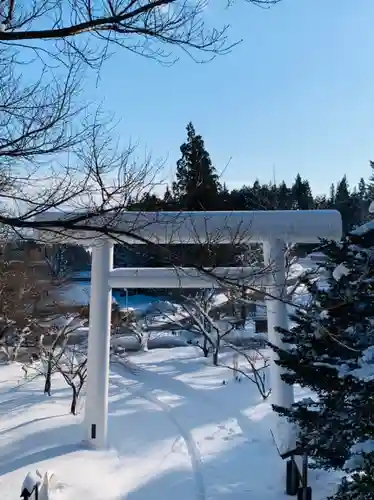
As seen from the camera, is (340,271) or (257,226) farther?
(257,226)

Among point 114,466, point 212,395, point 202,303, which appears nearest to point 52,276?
point 202,303

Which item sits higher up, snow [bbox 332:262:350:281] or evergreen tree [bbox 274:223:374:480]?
snow [bbox 332:262:350:281]

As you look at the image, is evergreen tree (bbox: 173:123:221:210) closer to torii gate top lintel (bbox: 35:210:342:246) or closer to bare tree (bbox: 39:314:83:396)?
torii gate top lintel (bbox: 35:210:342:246)

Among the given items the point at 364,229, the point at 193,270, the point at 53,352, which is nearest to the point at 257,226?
the point at 193,270

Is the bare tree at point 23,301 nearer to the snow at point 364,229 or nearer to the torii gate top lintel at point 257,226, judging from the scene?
the torii gate top lintel at point 257,226

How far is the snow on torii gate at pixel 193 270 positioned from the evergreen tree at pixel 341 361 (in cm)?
57

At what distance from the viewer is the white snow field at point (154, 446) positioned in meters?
5.79

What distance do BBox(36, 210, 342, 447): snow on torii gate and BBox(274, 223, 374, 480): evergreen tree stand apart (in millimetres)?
574

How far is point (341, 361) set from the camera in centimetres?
437

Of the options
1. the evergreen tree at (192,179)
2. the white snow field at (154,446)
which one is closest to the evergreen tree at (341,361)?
the evergreen tree at (192,179)

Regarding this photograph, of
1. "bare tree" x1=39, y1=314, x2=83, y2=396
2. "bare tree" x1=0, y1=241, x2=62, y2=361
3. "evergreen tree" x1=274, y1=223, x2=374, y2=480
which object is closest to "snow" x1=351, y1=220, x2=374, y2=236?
"evergreen tree" x1=274, y1=223, x2=374, y2=480

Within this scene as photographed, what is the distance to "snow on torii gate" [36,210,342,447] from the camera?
513 centimetres

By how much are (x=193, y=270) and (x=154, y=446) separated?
370 cm

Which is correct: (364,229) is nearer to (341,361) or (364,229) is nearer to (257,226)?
(341,361)
